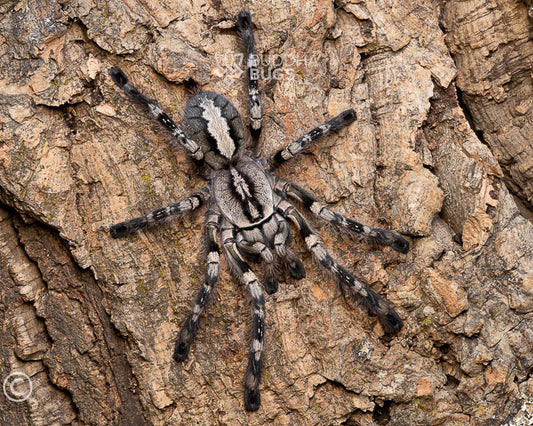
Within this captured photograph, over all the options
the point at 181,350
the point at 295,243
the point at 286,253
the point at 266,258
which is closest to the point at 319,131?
the point at 295,243

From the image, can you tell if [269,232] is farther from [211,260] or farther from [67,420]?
[67,420]

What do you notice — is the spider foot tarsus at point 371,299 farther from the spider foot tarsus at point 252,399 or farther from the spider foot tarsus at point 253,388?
the spider foot tarsus at point 252,399

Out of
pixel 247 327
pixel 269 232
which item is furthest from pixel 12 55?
pixel 247 327

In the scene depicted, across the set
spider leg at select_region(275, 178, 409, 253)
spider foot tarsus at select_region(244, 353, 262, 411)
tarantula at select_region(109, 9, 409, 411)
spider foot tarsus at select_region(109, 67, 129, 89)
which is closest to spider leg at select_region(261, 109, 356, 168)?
tarantula at select_region(109, 9, 409, 411)

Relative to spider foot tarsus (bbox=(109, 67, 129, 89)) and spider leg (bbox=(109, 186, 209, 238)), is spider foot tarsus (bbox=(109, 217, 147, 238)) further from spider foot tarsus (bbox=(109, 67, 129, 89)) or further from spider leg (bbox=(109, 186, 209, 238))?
spider foot tarsus (bbox=(109, 67, 129, 89))

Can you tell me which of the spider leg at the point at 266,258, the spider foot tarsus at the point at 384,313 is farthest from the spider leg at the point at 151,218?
the spider foot tarsus at the point at 384,313

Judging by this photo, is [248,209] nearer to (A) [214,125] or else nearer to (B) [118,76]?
(A) [214,125]
